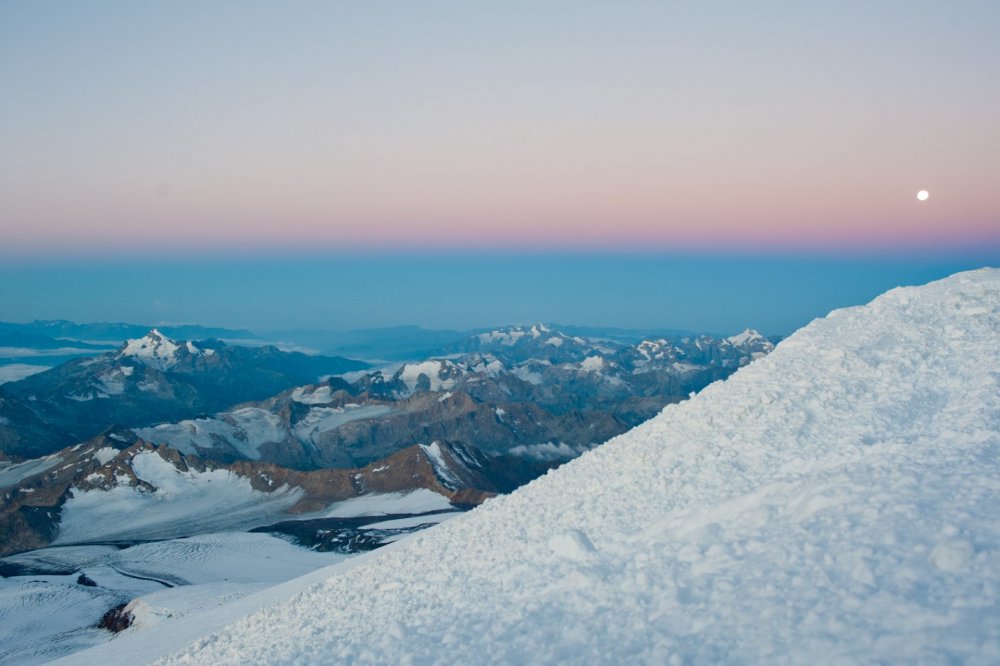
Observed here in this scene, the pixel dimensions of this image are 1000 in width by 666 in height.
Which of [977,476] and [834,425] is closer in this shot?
[977,476]

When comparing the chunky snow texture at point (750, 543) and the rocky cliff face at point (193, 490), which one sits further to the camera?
the rocky cliff face at point (193, 490)

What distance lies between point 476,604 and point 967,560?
8217 mm

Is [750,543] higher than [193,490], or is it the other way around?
[750,543]

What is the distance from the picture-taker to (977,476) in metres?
11.8

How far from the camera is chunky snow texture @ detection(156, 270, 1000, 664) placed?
30.1ft

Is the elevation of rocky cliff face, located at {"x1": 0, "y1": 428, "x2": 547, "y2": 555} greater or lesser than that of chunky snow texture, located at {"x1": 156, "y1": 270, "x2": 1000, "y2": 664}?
lesser

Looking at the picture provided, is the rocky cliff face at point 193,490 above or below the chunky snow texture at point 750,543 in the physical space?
below

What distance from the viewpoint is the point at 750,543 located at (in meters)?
11.7

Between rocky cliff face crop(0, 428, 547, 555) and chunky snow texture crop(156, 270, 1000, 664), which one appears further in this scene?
rocky cliff face crop(0, 428, 547, 555)

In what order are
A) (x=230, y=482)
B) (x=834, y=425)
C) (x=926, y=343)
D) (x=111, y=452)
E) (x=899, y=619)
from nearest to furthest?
(x=899, y=619) → (x=834, y=425) → (x=926, y=343) → (x=230, y=482) → (x=111, y=452)

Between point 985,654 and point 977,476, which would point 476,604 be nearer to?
point 985,654

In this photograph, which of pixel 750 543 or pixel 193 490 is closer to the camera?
pixel 750 543

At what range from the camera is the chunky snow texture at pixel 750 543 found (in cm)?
919

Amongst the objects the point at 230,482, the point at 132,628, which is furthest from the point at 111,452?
the point at 132,628
